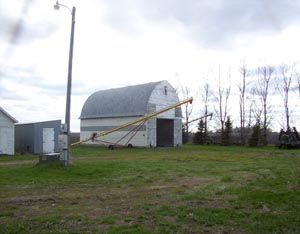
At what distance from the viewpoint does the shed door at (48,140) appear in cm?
2908

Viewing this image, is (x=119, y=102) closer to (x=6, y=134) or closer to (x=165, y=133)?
(x=165, y=133)

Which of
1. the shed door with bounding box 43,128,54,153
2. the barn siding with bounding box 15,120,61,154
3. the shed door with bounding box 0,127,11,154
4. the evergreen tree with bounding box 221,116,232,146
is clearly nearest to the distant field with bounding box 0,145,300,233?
the shed door with bounding box 0,127,11,154

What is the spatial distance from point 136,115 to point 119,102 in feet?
12.1

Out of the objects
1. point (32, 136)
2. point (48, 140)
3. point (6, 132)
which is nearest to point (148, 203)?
point (6, 132)

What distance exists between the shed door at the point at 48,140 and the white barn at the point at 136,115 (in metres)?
9.17

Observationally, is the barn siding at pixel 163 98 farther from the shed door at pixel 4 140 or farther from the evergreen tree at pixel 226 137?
the shed door at pixel 4 140

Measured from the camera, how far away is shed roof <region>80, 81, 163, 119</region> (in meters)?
37.5

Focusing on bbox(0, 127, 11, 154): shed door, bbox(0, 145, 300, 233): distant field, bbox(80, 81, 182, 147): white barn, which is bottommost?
bbox(0, 145, 300, 233): distant field

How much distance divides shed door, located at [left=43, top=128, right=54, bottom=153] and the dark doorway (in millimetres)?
12982

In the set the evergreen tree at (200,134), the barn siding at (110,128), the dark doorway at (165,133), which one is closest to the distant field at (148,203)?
the barn siding at (110,128)

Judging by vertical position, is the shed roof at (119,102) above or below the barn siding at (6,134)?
above

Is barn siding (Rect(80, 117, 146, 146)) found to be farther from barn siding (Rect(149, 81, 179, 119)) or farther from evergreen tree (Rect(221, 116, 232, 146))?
evergreen tree (Rect(221, 116, 232, 146))

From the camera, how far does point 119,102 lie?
1581 inches

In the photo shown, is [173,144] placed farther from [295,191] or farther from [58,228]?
[58,228]
